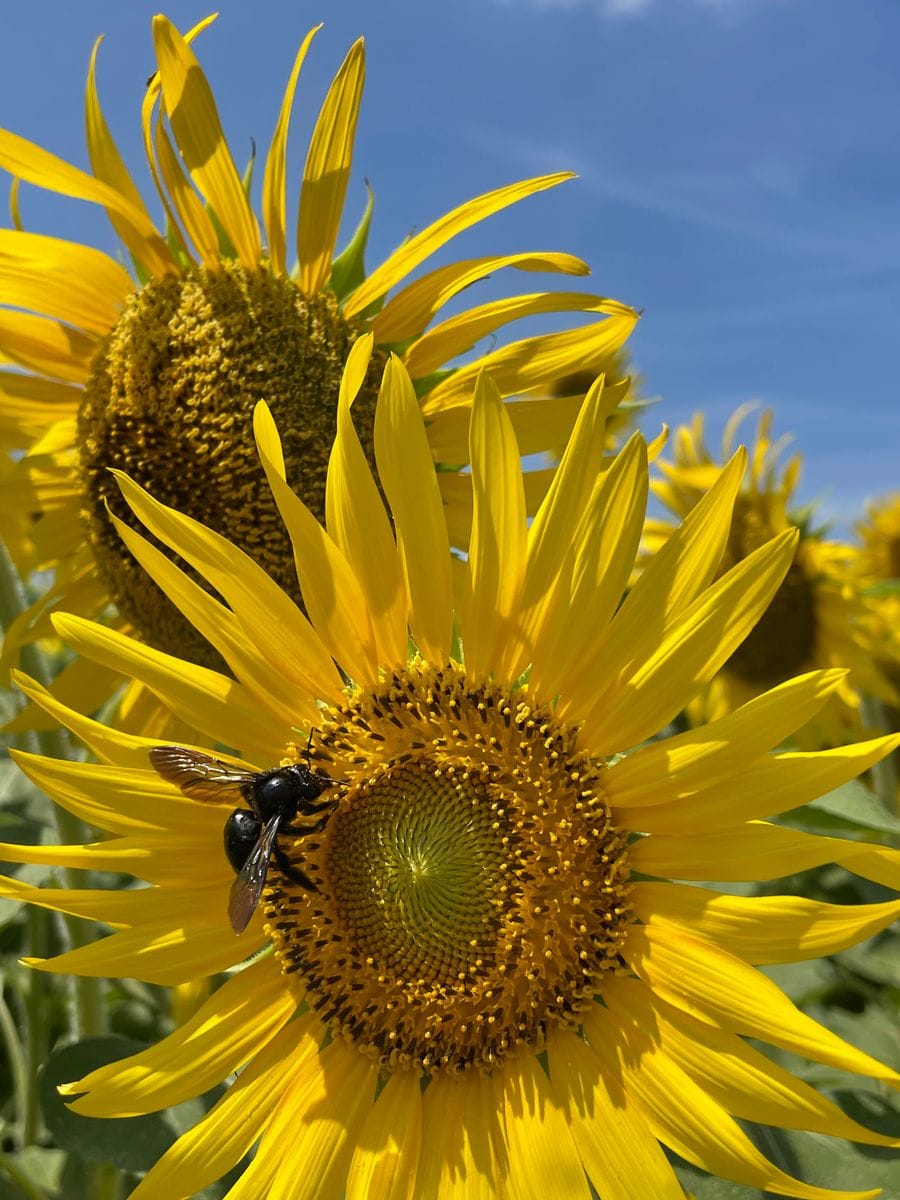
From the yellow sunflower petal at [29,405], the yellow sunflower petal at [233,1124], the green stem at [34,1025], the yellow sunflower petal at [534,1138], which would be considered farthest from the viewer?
the green stem at [34,1025]

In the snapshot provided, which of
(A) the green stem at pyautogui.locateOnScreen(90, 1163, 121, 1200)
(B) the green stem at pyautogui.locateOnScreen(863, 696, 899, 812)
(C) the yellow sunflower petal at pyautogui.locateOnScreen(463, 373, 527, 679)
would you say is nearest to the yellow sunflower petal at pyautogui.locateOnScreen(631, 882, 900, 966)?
(C) the yellow sunflower petal at pyautogui.locateOnScreen(463, 373, 527, 679)

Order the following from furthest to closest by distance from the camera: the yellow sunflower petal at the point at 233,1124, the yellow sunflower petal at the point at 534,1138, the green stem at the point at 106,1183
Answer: the green stem at the point at 106,1183 → the yellow sunflower petal at the point at 233,1124 → the yellow sunflower petal at the point at 534,1138

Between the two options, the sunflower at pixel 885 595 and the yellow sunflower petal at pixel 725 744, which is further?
the sunflower at pixel 885 595

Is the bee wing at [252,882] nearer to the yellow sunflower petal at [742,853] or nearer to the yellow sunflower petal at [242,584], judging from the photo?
the yellow sunflower petal at [242,584]

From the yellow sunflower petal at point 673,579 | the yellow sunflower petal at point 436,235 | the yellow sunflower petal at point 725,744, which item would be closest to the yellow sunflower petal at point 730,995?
the yellow sunflower petal at point 725,744

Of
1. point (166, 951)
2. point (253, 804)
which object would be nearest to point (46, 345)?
point (253, 804)

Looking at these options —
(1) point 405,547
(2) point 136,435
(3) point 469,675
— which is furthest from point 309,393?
(3) point 469,675

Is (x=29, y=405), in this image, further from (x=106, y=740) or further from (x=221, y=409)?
(x=106, y=740)

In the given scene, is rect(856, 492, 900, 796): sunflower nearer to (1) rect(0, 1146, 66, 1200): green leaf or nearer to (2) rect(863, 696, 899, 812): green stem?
(2) rect(863, 696, 899, 812): green stem
